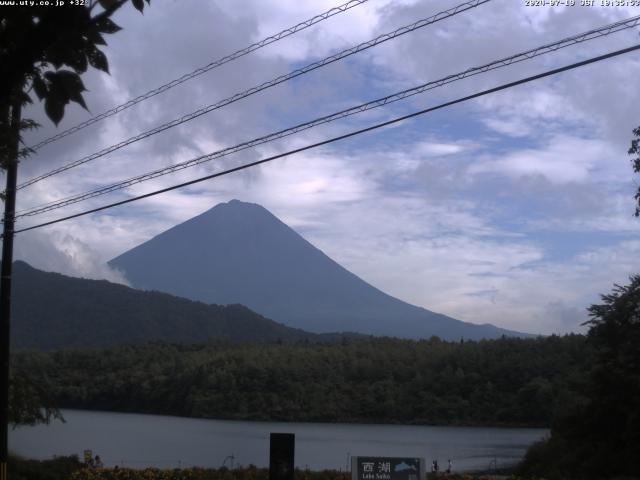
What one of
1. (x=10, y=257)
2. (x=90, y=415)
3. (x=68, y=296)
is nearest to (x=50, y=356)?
(x=90, y=415)

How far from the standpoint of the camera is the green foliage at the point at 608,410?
2809 centimetres

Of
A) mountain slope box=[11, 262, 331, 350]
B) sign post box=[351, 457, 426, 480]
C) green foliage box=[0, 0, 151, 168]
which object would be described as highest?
mountain slope box=[11, 262, 331, 350]

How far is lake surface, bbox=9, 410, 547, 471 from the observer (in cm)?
4900

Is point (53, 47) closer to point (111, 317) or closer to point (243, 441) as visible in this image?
point (243, 441)

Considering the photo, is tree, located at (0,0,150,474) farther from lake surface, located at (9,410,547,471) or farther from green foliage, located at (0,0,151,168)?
lake surface, located at (9,410,547,471)

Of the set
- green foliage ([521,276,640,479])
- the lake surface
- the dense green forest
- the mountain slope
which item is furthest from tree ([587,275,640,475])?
the mountain slope

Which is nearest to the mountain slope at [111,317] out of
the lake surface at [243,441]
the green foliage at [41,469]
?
the lake surface at [243,441]

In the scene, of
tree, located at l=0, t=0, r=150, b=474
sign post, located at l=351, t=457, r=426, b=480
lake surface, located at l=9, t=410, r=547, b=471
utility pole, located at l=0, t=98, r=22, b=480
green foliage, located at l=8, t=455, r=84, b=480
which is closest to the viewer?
tree, located at l=0, t=0, r=150, b=474

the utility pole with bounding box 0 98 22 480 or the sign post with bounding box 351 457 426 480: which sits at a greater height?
the utility pole with bounding box 0 98 22 480

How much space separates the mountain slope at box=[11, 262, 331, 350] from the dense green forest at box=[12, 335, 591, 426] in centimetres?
6782

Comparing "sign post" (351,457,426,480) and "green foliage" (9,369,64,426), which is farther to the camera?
"green foliage" (9,369,64,426)

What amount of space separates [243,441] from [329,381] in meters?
30.7

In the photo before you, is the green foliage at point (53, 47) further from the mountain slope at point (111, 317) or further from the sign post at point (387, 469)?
the mountain slope at point (111, 317)

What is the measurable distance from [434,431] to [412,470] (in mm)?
64213
